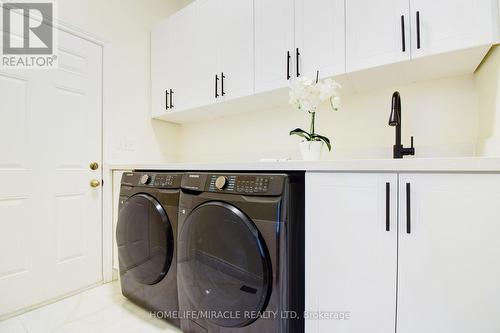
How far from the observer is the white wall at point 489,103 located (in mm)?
1046

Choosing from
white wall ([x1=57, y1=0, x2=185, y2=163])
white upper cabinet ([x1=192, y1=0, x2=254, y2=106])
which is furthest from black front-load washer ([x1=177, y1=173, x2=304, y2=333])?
white wall ([x1=57, y1=0, x2=185, y2=163])

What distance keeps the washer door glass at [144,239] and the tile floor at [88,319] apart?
0.75 feet

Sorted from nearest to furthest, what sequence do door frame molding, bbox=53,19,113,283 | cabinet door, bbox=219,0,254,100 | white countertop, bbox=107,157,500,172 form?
white countertop, bbox=107,157,500,172 → cabinet door, bbox=219,0,254,100 → door frame molding, bbox=53,19,113,283

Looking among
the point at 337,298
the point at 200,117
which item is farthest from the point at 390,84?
the point at 200,117

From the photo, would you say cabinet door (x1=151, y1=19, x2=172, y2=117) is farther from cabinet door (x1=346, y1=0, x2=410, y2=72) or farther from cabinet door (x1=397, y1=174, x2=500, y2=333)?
cabinet door (x1=397, y1=174, x2=500, y2=333)

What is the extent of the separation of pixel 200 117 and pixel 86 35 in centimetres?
108

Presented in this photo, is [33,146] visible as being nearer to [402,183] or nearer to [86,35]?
[86,35]

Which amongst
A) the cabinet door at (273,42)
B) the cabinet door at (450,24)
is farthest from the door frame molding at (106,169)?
the cabinet door at (450,24)

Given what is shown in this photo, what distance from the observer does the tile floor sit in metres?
1.40

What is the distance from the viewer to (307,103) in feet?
4.56

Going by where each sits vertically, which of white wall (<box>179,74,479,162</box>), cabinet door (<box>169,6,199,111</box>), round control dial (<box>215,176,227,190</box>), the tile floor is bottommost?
the tile floor

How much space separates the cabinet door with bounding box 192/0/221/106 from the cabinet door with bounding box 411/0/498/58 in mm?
1267

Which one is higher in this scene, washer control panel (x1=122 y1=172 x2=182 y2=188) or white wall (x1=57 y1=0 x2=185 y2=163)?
white wall (x1=57 y1=0 x2=185 y2=163)

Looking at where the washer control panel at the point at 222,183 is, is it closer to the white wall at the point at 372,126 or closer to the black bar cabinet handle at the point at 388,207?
the black bar cabinet handle at the point at 388,207
